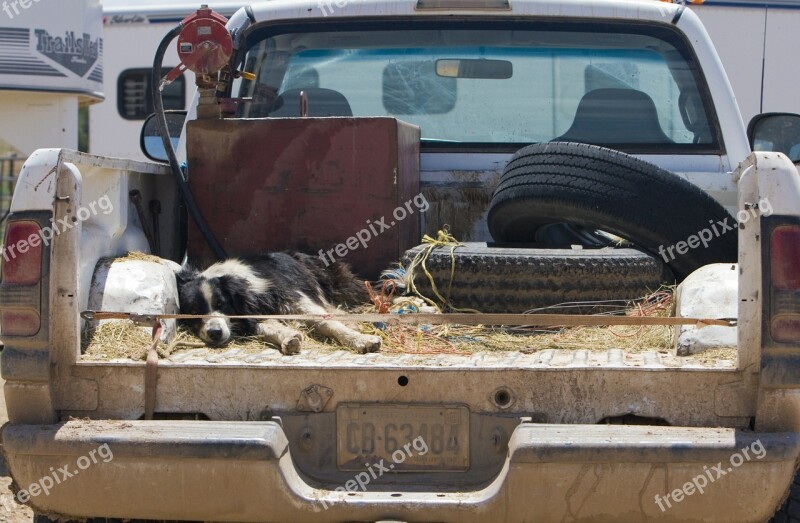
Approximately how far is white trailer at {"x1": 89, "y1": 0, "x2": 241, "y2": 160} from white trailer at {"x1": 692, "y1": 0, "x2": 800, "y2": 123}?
580cm

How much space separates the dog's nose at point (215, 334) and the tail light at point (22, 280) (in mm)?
767

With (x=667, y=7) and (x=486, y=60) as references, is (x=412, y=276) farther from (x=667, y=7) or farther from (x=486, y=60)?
(x=667, y=7)

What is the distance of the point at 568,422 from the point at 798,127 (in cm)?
282

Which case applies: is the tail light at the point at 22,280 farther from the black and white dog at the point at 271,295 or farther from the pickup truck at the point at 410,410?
the black and white dog at the point at 271,295

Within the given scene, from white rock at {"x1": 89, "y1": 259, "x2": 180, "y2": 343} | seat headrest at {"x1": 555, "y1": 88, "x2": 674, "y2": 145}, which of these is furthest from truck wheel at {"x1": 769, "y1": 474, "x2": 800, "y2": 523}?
seat headrest at {"x1": 555, "y1": 88, "x2": 674, "y2": 145}

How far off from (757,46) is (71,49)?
6.88 m

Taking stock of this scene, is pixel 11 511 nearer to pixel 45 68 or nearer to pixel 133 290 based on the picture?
pixel 133 290

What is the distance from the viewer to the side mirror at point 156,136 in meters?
5.47

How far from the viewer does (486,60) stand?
5.43 metres

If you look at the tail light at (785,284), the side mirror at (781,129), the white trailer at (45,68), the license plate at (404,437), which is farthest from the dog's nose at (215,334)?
the white trailer at (45,68)

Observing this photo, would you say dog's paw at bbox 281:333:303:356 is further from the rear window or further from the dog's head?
the rear window

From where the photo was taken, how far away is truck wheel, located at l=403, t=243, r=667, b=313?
158 inches

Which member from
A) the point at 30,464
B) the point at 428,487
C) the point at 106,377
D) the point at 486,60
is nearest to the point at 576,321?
the point at 428,487

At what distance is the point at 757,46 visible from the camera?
11.1 metres
